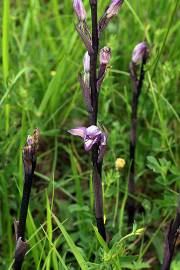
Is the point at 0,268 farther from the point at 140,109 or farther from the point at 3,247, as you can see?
the point at 140,109

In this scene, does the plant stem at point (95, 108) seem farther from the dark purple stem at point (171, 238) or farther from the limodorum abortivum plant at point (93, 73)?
the dark purple stem at point (171, 238)

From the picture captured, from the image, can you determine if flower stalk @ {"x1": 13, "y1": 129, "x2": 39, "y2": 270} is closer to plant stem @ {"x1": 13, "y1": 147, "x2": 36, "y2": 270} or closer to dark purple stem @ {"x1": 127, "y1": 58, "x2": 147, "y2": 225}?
plant stem @ {"x1": 13, "y1": 147, "x2": 36, "y2": 270}

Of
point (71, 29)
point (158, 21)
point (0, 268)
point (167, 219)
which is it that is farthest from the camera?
point (158, 21)

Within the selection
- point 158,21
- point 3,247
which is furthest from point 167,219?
point 158,21

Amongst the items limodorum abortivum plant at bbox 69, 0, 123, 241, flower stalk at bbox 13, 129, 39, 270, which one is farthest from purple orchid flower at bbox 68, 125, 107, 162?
→ flower stalk at bbox 13, 129, 39, 270

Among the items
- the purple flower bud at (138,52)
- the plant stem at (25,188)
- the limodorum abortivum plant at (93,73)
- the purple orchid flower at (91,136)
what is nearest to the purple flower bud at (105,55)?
the limodorum abortivum plant at (93,73)

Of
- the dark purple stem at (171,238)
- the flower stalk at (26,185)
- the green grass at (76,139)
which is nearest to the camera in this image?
the flower stalk at (26,185)
